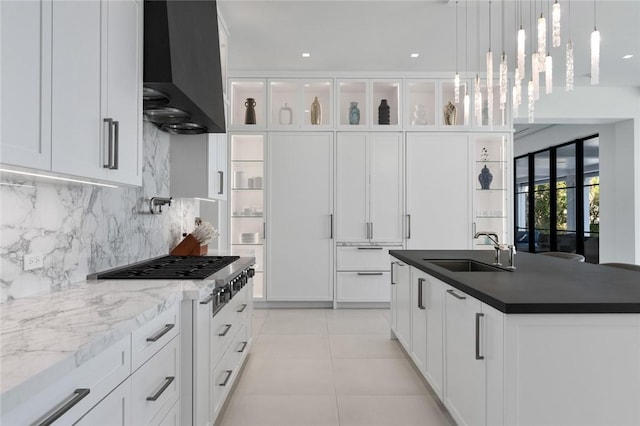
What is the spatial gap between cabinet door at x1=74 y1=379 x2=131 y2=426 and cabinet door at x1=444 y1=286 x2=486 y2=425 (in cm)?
146

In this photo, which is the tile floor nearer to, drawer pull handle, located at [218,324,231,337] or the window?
drawer pull handle, located at [218,324,231,337]

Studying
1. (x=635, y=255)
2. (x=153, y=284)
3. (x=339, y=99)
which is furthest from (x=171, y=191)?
(x=635, y=255)

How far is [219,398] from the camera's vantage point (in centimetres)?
239

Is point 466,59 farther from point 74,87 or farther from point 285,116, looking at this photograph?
point 74,87

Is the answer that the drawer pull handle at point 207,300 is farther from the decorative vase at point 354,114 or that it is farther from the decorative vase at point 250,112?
the decorative vase at point 354,114

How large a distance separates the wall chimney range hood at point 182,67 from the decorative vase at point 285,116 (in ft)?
7.66

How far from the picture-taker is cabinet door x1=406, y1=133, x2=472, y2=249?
5.55 meters

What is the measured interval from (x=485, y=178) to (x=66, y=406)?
5.62 meters

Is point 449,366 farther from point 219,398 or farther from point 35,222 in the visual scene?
point 35,222

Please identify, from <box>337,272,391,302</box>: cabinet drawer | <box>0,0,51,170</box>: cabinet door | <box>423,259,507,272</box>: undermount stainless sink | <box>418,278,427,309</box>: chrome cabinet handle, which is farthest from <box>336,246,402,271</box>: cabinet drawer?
<box>0,0,51,170</box>: cabinet door

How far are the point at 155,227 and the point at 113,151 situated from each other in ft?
4.88

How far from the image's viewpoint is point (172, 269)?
8.32 ft

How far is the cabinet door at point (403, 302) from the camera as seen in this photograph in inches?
131

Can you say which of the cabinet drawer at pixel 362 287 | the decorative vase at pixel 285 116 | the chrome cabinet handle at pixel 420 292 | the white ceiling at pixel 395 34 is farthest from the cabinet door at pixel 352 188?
the chrome cabinet handle at pixel 420 292
